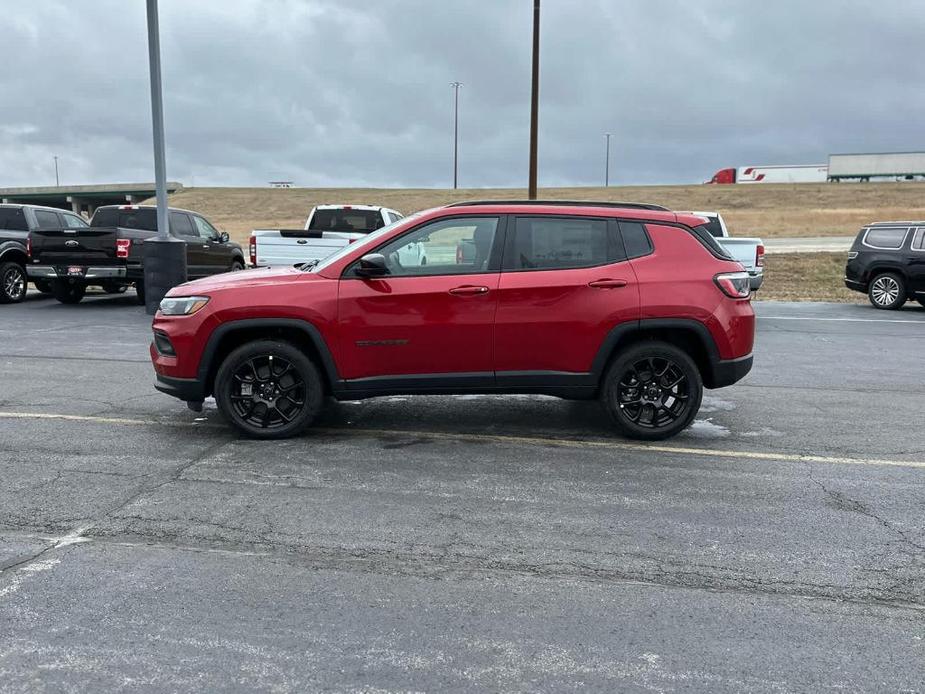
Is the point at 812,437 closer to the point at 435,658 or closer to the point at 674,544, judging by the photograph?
the point at 674,544

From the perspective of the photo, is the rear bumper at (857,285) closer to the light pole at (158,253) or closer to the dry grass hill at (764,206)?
the dry grass hill at (764,206)

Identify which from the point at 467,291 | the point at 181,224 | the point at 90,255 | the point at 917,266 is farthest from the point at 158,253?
the point at 917,266

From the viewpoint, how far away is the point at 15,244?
16.0 metres

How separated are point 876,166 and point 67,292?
3251 inches

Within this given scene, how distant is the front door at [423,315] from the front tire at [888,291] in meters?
13.6

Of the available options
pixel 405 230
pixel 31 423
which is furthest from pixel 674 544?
pixel 31 423

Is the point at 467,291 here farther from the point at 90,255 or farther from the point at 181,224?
the point at 181,224

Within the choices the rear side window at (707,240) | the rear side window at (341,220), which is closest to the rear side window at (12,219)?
the rear side window at (341,220)

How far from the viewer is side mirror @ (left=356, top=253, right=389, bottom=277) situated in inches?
233

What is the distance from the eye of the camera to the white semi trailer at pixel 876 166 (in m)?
78.2

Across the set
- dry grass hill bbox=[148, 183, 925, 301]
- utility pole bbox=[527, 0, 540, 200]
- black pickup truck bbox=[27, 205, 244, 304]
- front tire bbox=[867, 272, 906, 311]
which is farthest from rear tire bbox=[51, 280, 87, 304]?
front tire bbox=[867, 272, 906, 311]

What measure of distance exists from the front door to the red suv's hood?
1.32 ft

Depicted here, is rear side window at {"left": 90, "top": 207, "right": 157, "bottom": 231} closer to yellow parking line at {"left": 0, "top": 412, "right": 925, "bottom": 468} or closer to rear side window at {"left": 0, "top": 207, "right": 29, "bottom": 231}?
rear side window at {"left": 0, "top": 207, "right": 29, "bottom": 231}

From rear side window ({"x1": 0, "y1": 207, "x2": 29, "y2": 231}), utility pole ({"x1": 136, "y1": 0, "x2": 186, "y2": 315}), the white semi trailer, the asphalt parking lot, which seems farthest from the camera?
the white semi trailer
